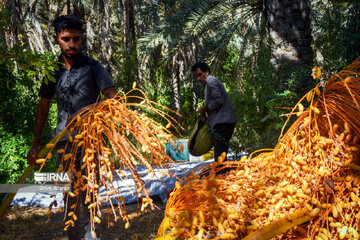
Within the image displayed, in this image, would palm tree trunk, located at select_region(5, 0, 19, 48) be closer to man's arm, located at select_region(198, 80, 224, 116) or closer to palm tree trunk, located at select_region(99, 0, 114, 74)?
man's arm, located at select_region(198, 80, 224, 116)

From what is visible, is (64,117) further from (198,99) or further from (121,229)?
(198,99)

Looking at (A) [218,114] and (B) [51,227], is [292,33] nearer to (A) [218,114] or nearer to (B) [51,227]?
(A) [218,114]

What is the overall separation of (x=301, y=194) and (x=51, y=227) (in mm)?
3804

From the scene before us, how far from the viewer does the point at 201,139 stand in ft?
14.2

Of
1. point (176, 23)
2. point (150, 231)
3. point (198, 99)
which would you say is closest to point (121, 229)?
point (150, 231)

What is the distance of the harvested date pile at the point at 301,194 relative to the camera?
4.46 ft

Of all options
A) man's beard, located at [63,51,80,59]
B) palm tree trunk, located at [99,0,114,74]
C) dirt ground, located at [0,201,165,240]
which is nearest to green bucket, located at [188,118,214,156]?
dirt ground, located at [0,201,165,240]

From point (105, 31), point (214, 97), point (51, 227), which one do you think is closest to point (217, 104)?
point (214, 97)

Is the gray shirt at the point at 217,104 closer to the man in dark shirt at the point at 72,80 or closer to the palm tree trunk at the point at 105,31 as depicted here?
the man in dark shirt at the point at 72,80

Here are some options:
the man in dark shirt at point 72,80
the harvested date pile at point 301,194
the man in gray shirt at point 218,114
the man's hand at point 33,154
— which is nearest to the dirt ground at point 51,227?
the man in gray shirt at point 218,114

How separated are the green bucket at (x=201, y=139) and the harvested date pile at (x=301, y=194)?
2.73 metres

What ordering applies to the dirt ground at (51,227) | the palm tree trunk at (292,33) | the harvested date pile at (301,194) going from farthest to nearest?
the palm tree trunk at (292,33)
the dirt ground at (51,227)
the harvested date pile at (301,194)

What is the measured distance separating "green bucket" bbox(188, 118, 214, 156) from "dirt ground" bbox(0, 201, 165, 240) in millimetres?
1023

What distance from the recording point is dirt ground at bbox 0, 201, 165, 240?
3785mm
